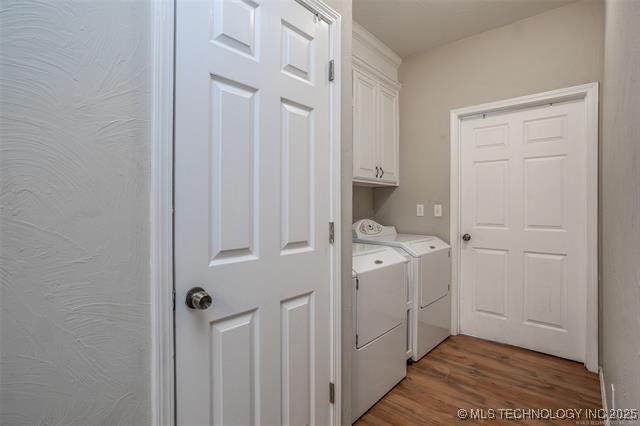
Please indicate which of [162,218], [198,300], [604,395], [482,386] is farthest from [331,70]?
[604,395]

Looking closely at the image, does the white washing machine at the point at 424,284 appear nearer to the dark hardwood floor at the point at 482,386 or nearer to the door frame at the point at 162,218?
the dark hardwood floor at the point at 482,386

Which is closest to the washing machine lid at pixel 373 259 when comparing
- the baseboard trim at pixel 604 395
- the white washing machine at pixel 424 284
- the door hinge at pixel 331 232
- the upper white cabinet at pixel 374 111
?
the white washing machine at pixel 424 284

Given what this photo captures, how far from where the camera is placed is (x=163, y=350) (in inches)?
33.5

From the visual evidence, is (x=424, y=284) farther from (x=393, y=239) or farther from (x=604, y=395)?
(x=604, y=395)

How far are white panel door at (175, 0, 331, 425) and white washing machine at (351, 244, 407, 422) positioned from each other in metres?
0.36

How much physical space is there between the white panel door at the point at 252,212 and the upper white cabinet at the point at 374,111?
4.14 feet

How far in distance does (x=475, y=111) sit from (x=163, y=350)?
291 cm

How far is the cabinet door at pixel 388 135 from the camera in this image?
114 inches

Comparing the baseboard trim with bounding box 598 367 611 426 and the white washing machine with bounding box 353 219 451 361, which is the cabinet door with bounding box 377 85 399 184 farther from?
the baseboard trim with bounding box 598 367 611 426

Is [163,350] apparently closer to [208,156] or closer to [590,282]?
[208,156]

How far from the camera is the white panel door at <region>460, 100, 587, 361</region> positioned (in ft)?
7.75

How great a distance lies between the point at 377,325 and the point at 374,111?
1.86 m

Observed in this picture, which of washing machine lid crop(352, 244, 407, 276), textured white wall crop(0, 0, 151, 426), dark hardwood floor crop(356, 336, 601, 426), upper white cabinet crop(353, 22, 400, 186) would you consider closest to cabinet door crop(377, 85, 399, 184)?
upper white cabinet crop(353, 22, 400, 186)

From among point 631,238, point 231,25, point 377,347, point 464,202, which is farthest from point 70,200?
point 464,202
